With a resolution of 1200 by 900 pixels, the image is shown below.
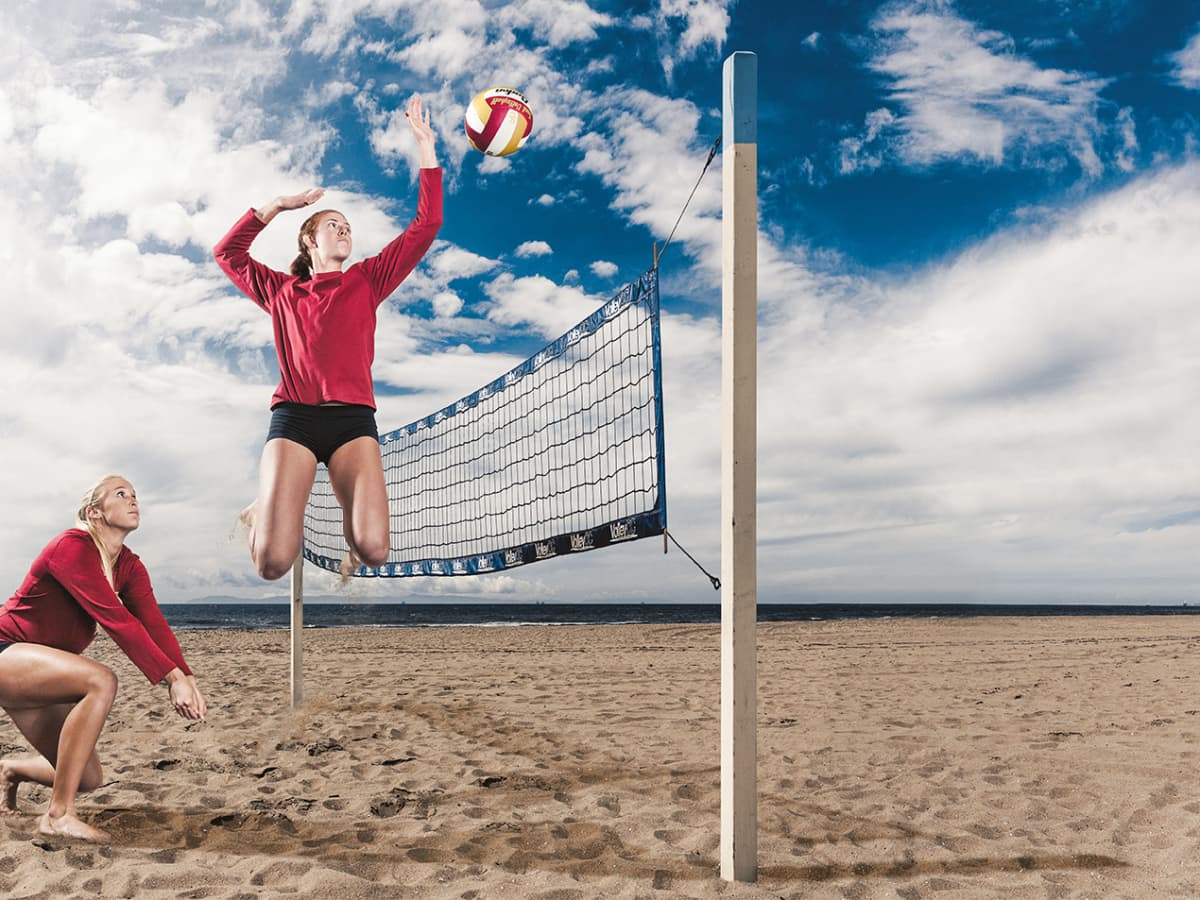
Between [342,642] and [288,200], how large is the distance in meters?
16.0

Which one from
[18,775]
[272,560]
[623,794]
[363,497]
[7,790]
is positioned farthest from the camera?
[623,794]

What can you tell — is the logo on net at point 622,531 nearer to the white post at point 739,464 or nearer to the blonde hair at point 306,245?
the white post at point 739,464

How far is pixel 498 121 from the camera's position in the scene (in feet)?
10.2

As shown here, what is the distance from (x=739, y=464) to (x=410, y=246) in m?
1.49

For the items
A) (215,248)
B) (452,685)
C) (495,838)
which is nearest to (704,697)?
(452,685)

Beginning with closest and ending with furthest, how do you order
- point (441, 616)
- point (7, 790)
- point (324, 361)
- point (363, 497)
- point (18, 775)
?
1. point (363, 497)
2. point (324, 361)
3. point (18, 775)
4. point (7, 790)
5. point (441, 616)

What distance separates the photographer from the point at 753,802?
3396 millimetres

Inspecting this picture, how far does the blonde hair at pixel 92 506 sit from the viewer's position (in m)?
3.33

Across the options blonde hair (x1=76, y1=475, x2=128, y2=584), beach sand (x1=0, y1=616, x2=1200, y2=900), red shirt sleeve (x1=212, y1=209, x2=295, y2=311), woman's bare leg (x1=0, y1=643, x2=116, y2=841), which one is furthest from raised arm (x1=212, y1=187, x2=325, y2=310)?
beach sand (x1=0, y1=616, x2=1200, y2=900)

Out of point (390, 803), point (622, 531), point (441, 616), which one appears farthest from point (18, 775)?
point (441, 616)

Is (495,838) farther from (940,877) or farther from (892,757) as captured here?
(892,757)

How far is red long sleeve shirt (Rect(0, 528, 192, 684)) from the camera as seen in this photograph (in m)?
3.26

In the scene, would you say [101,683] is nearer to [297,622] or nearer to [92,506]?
[92,506]

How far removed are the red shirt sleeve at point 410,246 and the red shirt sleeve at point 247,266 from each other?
281 millimetres
